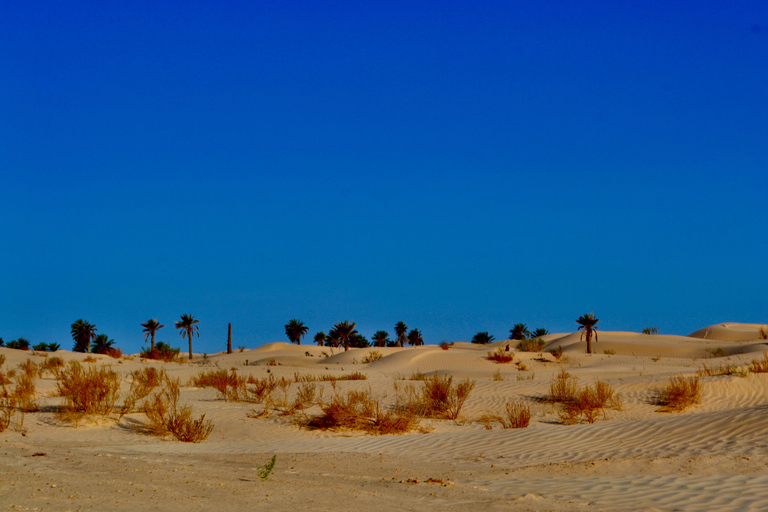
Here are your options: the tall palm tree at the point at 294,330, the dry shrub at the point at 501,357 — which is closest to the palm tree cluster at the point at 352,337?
the tall palm tree at the point at 294,330

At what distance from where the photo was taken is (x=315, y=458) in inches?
379

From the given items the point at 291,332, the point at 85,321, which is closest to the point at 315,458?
the point at 85,321

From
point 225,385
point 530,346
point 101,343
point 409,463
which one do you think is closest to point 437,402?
point 409,463

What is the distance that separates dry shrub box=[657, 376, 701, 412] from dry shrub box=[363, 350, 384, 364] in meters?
26.9

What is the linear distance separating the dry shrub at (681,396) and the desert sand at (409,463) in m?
0.27

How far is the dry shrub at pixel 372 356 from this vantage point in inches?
1658

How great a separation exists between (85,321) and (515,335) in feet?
180

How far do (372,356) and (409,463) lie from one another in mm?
34391

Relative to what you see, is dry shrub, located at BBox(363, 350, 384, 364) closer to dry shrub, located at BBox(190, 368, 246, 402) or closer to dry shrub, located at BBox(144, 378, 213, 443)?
dry shrub, located at BBox(190, 368, 246, 402)

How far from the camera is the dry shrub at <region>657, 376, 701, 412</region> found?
15.5 metres

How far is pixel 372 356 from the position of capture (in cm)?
4353

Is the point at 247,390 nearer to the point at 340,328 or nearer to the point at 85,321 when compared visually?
the point at 340,328

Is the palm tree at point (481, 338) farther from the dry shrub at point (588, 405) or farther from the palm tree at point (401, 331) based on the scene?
the dry shrub at point (588, 405)

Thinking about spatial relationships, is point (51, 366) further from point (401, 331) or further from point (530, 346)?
point (401, 331)
